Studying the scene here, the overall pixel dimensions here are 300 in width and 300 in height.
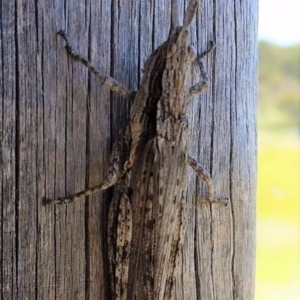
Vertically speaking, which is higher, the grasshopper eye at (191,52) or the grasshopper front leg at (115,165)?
the grasshopper eye at (191,52)

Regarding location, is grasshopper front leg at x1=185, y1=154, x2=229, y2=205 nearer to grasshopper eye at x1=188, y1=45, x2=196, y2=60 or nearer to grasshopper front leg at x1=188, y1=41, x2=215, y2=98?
grasshopper front leg at x1=188, y1=41, x2=215, y2=98

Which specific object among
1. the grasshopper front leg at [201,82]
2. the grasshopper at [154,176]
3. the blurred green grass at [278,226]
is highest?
the grasshopper front leg at [201,82]

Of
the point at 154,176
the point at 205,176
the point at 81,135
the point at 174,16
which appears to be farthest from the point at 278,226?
the point at 81,135

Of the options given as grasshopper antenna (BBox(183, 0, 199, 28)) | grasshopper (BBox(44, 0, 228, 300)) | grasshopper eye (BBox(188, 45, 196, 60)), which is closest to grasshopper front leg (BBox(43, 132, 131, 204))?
grasshopper (BBox(44, 0, 228, 300))

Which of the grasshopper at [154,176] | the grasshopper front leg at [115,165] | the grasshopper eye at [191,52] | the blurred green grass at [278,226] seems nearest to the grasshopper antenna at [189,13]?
the grasshopper at [154,176]

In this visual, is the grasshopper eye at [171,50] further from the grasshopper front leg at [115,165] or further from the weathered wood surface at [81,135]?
the grasshopper front leg at [115,165]
